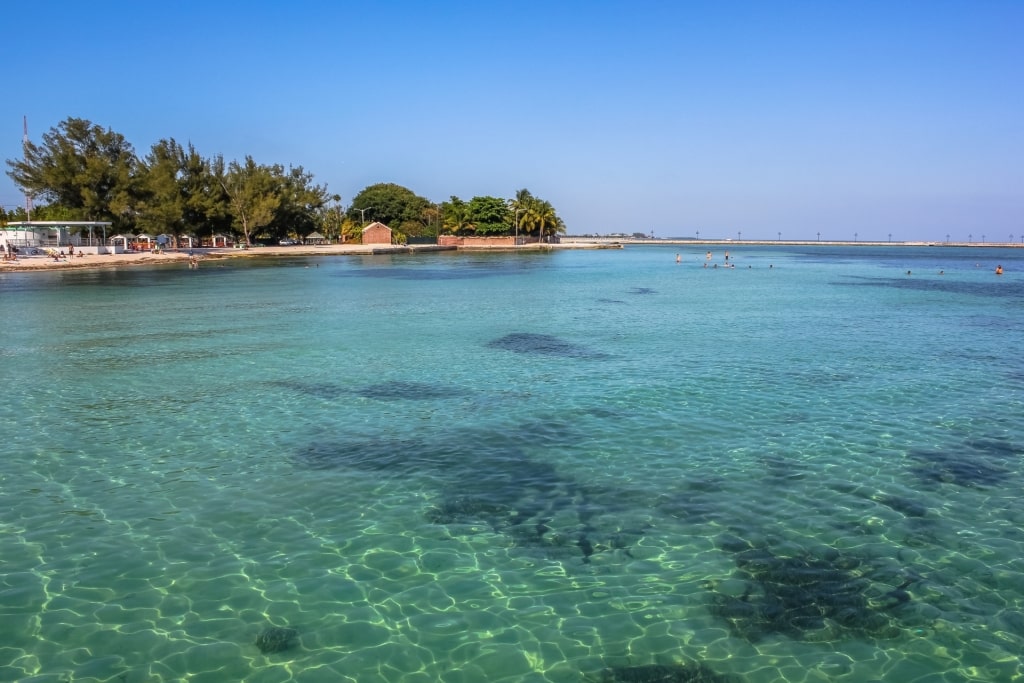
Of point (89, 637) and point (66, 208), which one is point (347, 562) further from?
point (66, 208)

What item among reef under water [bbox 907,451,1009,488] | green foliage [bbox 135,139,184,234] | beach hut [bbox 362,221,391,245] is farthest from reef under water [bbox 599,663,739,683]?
beach hut [bbox 362,221,391,245]

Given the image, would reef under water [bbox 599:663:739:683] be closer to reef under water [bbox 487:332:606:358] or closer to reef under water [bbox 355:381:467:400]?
reef under water [bbox 355:381:467:400]

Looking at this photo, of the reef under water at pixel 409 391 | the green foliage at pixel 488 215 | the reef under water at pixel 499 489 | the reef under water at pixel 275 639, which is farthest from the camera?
the green foliage at pixel 488 215

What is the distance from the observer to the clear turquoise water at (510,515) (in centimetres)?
567

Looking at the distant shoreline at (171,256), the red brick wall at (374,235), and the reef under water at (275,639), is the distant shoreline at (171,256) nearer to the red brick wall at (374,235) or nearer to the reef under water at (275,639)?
the red brick wall at (374,235)

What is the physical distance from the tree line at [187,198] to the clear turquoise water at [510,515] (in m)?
60.1

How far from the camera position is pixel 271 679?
526cm

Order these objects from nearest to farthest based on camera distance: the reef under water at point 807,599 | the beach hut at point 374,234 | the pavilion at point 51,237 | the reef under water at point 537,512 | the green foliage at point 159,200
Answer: the reef under water at point 807,599 → the reef under water at point 537,512 → the pavilion at point 51,237 → the green foliage at point 159,200 → the beach hut at point 374,234

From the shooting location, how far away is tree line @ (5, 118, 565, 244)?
224 feet

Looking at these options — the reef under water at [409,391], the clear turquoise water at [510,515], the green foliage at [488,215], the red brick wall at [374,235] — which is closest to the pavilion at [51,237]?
the red brick wall at [374,235]

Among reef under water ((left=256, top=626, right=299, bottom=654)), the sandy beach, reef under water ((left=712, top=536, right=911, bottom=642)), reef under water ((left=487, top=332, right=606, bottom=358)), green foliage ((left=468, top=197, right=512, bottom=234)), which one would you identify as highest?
green foliage ((left=468, top=197, right=512, bottom=234))

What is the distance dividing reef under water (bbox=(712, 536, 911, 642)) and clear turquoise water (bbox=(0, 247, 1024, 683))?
0.03 meters

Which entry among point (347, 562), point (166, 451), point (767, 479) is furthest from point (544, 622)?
point (166, 451)

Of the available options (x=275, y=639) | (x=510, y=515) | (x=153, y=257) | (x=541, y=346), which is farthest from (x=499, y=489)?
(x=153, y=257)
